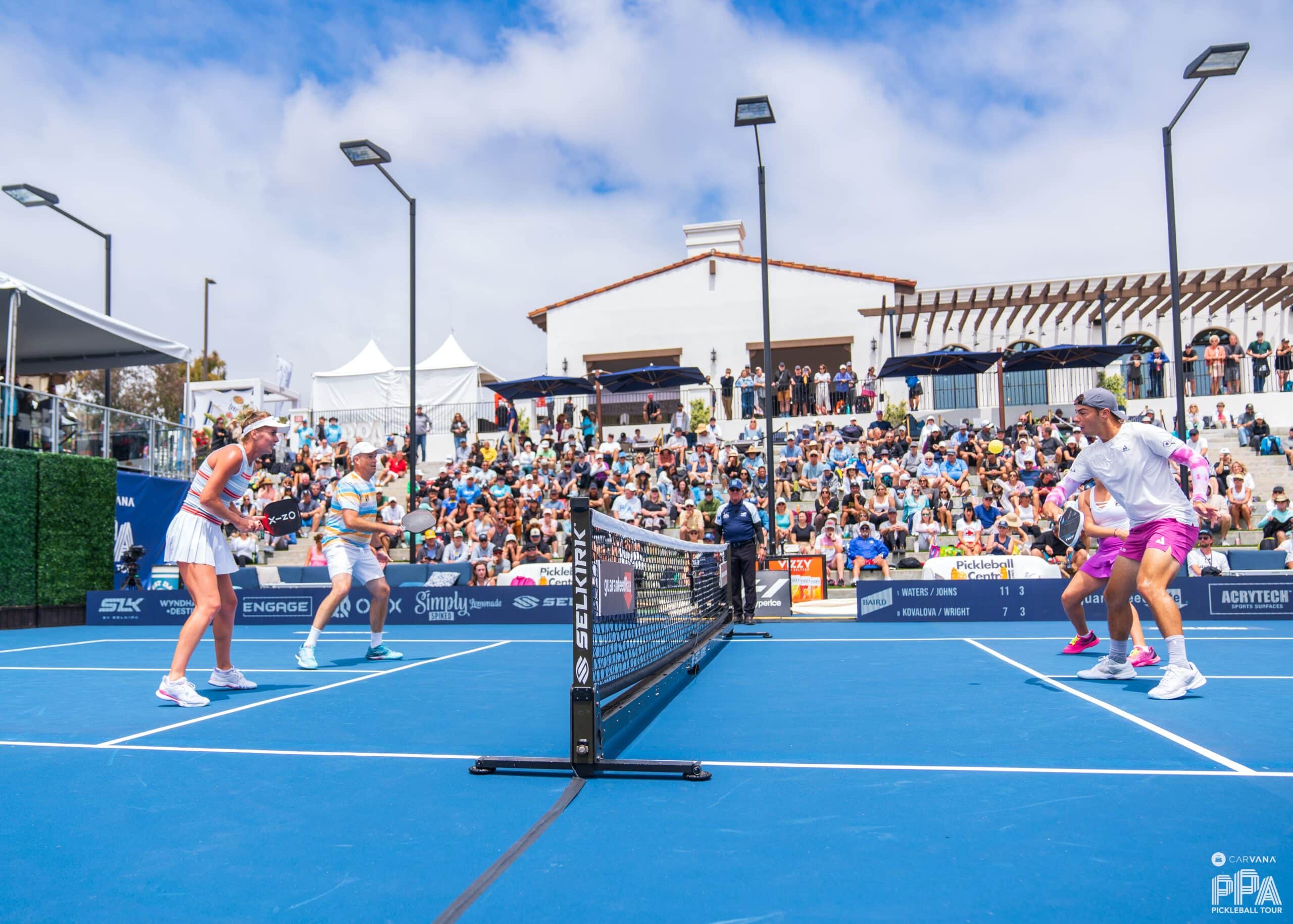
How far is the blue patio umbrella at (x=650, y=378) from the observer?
24.7 meters

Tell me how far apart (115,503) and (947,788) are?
1652 centimetres

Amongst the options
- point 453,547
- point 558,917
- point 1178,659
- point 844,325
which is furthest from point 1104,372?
point 558,917

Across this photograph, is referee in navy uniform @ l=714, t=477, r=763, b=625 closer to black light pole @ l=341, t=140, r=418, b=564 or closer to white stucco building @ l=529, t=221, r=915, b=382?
black light pole @ l=341, t=140, r=418, b=564

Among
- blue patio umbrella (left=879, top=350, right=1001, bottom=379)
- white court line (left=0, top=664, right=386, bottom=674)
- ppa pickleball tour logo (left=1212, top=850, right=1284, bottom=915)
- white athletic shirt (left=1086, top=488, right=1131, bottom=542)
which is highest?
blue patio umbrella (left=879, top=350, right=1001, bottom=379)

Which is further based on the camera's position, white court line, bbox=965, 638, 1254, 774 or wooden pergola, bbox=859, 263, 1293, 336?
wooden pergola, bbox=859, 263, 1293, 336

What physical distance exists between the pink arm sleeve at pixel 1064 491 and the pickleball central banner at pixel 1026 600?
652 centimetres

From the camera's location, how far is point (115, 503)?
16.7 m

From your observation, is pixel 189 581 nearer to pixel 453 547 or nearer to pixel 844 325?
pixel 453 547

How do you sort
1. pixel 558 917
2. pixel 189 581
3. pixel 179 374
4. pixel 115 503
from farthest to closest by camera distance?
pixel 179 374
pixel 115 503
pixel 189 581
pixel 558 917

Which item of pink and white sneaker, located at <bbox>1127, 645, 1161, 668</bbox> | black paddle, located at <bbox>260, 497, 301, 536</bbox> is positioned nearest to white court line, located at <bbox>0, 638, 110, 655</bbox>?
black paddle, located at <bbox>260, 497, 301, 536</bbox>

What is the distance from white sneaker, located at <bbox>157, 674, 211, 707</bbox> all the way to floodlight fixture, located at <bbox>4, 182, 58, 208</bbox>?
1503cm

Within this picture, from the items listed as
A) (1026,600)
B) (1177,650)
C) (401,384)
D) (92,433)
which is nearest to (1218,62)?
(1026,600)

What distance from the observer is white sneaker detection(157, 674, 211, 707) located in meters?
6.32

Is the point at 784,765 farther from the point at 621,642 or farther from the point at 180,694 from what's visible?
the point at 180,694
